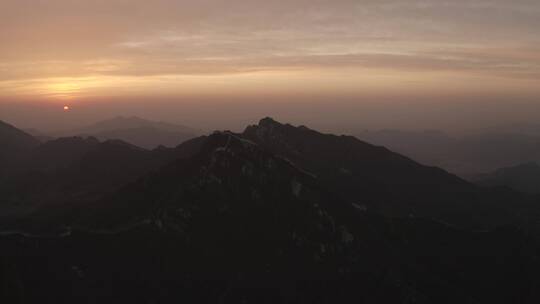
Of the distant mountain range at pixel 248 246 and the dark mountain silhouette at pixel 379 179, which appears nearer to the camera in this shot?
the distant mountain range at pixel 248 246

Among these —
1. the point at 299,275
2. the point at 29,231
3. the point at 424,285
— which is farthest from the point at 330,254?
the point at 29,231

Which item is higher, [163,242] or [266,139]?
[266,139]

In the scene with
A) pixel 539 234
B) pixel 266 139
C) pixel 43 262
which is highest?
pixel 266 139

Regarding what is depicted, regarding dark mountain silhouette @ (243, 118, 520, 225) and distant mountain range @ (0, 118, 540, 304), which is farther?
dark mountain silhouette @ (243, 118, 520, 225)

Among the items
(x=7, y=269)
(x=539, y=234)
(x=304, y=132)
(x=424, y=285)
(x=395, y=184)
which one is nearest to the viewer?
(x=7, y=269)

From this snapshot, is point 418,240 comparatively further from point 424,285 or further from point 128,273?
point 128,273

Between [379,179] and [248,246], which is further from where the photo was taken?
[379,179]

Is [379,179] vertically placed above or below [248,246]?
above

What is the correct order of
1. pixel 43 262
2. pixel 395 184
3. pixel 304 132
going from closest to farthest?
1. pixel 43 262
2. pixel 395 184
3. pixel 304 132
